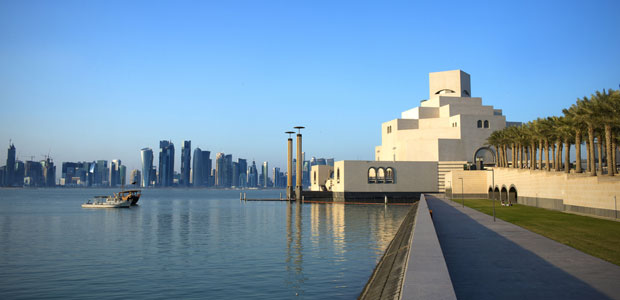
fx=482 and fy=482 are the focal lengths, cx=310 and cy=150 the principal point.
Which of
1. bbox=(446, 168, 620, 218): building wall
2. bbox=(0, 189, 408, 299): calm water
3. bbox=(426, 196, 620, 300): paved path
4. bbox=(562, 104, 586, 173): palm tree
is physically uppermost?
bbox=(562, 104, 586, 173): palm tree

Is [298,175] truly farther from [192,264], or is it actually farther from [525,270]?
[525,270]

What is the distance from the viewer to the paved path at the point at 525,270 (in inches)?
454

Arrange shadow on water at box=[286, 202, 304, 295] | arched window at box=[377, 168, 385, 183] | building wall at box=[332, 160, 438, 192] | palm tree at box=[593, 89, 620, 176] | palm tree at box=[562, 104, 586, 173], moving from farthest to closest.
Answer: arched window at box=[377, 168, 385, 183] → building wall at box=[332, 160, 438, 192] → palm tree at box=[562, 104, 586, 173] → palm tree at box=[593, 89, 620, 176] → shadow on water at box=[286, 202, 304, 295]

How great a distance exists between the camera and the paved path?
1153cm

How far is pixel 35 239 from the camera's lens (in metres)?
37.8

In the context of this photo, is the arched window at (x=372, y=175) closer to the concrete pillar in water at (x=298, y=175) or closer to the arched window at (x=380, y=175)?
the arched window at (x=380, y=175)

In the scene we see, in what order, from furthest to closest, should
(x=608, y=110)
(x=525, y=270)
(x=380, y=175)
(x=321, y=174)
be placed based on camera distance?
(x=321, y=174)
(x=380, y=175)
(x=608, y=110)
(x=525, y=270)

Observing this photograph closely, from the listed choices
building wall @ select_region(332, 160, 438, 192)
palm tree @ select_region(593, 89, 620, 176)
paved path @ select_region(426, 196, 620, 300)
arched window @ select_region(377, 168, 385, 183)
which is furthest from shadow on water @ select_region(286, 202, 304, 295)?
arched window @ select_region(377, 168, 385, 183)

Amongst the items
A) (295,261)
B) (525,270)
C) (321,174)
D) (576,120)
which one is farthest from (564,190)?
(321,174)

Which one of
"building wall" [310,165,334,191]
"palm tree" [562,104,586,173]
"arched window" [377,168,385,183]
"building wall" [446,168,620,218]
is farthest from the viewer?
"building wall" [310,165,334,191]

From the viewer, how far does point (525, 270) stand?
14.5m

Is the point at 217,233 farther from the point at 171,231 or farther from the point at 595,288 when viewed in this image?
the point at 595,288

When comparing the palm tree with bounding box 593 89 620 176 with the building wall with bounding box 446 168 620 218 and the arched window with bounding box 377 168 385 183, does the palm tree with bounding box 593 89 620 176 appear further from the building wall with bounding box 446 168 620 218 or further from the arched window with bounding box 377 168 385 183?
the arched window with bounding box 377 168 385 183

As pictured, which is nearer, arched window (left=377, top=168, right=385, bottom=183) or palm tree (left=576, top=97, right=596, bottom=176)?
palm tree (left=576, top=97, right=596, bottom=176)
